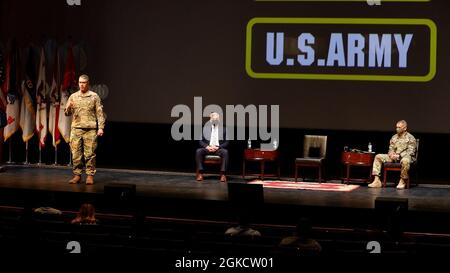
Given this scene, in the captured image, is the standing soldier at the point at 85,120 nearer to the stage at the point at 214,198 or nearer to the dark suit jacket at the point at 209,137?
the stage at the point at 214,198

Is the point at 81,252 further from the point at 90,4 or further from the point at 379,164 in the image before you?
the point at 90,4

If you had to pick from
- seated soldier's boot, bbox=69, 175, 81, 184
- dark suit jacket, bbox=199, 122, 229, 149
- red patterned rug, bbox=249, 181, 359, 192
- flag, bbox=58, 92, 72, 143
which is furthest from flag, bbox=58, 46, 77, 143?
red patterned rug, bbox=249, 181, 359, 192

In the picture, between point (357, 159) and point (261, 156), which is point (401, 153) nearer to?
point (357, 159)

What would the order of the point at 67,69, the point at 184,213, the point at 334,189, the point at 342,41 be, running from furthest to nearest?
the point at 67,69 < the point at 342,41 < the point at 334,189 < the point at 184,213

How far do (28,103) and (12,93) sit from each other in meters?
0.28

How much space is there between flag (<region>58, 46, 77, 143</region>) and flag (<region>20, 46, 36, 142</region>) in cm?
45

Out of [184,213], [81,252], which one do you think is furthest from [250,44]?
[81,252]

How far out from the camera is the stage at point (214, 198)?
840 cm

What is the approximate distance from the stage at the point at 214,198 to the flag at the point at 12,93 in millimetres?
1161

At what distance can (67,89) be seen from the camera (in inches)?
468

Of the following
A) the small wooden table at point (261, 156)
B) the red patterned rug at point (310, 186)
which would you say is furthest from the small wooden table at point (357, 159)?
the small wooden table at point (261, 156)

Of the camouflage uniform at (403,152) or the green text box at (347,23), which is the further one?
the green text box at (347,23)
